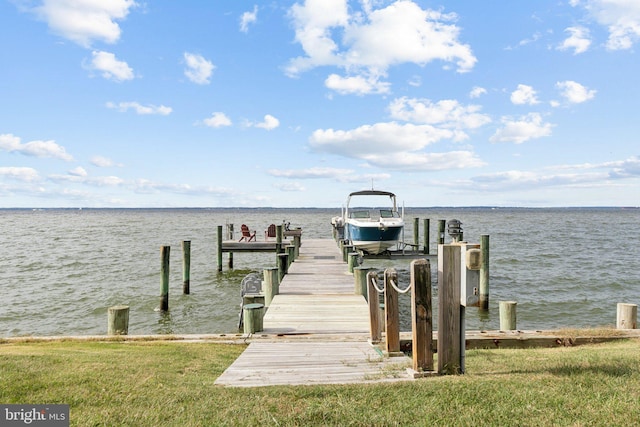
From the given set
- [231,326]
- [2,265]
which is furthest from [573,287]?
[2,265]

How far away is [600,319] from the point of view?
1375cm

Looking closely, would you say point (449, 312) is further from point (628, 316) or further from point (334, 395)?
point (628, 316)

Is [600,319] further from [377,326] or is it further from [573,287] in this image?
[377,326]

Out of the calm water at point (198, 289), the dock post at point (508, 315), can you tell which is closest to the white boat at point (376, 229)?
the calm water at point (198, 289)

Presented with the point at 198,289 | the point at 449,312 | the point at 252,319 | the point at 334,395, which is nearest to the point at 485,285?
the point at 252,319

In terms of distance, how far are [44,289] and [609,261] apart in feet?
108

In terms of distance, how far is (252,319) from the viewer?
7.70 meters

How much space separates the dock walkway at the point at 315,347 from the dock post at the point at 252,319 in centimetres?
21

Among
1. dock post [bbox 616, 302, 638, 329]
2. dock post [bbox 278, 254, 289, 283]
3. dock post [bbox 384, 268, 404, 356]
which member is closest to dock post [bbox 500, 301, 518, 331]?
dock post [bbox 616, 302, 638, 329]

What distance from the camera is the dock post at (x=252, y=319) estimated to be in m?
7.67

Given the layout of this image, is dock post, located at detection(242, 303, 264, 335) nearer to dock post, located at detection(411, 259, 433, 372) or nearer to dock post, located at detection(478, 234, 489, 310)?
dock post, located at detection(411, 259, 433, 372)

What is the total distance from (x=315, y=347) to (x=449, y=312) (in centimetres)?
261

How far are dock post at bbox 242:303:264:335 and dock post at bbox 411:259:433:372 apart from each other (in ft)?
12.1

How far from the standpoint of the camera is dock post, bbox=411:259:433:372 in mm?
4867
